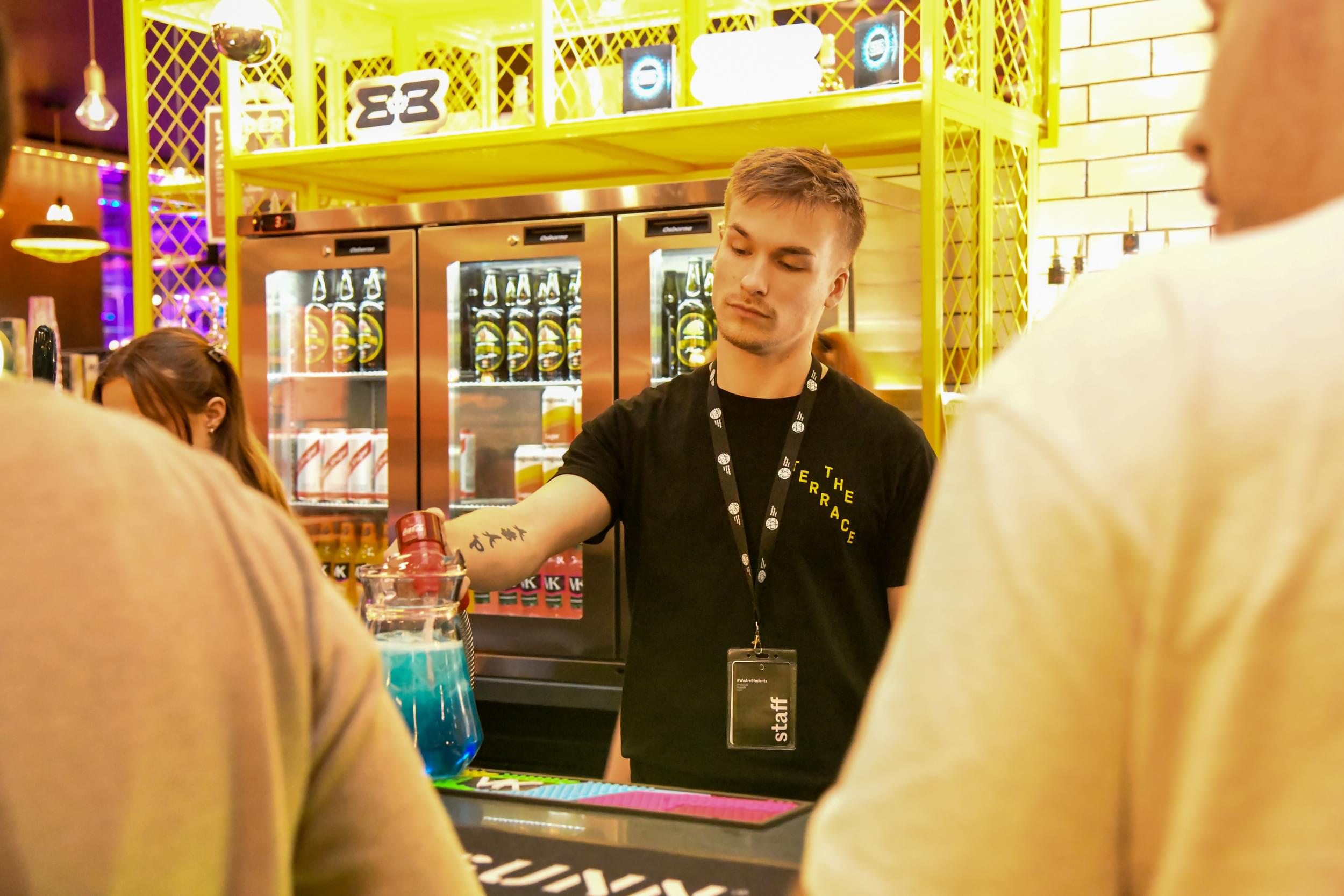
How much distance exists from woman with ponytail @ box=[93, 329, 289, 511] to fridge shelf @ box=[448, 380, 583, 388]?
3.18ft

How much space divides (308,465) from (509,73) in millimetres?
1667

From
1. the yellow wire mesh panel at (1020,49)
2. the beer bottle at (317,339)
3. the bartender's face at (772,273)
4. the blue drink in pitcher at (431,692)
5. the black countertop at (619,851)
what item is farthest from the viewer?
the beer bottle at (317,339)

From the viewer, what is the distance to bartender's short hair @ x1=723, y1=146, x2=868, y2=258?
91.0 inches

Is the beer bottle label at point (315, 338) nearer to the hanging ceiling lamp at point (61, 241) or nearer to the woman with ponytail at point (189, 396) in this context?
the woman with ponytail at point (189, 396)

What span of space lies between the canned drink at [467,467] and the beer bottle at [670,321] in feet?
2.43

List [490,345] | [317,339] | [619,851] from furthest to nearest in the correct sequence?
[317,339] < [490,345] < [619,851]

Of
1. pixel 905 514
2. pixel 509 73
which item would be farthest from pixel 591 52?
pixel 905 514

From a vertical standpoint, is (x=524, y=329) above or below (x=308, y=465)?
above

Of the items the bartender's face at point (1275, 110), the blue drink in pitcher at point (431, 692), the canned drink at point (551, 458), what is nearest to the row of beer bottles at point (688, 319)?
the canned drink at point (551, 458)

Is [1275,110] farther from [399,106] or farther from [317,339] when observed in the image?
[317,339]

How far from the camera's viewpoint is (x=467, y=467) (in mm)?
4070

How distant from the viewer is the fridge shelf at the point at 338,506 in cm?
417

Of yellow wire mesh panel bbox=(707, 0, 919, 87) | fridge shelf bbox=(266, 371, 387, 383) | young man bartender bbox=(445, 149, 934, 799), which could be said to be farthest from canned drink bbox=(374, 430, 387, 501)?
young man bartender bbox=(445, 149, 934, 799)

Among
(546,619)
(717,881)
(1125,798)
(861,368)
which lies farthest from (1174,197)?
(1125,798)
